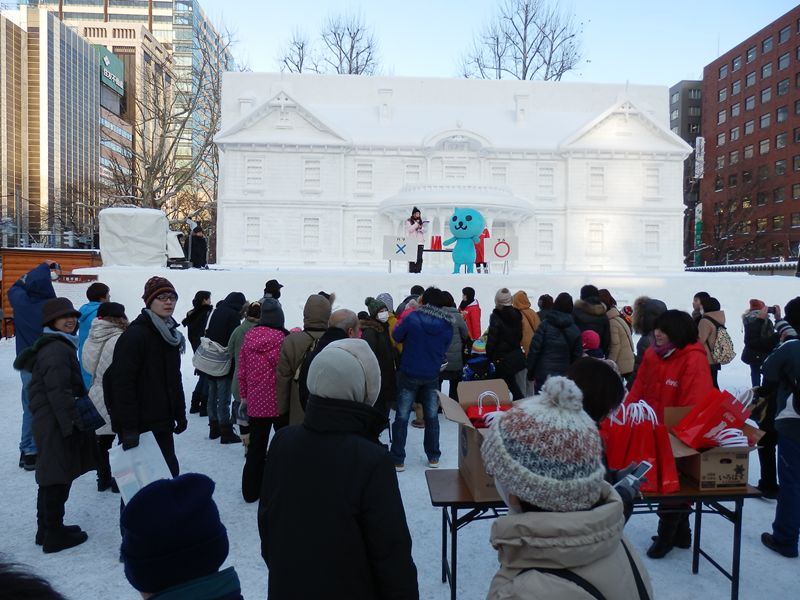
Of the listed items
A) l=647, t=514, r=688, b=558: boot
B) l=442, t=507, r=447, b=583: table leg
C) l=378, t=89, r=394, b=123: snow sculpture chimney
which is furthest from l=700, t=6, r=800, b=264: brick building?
l=442, t=507, r=447, b=583: table leg

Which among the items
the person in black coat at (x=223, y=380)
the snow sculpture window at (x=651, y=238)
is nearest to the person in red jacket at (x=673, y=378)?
the person in black coat at (x=223, y=380)

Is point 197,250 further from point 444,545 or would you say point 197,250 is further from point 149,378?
point 444,545

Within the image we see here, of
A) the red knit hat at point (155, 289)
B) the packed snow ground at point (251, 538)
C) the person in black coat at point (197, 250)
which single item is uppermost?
the person in black coat at point (197, 250)

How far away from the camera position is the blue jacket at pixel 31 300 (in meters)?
7.39

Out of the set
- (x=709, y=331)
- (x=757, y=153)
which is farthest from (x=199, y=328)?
(x=757, y=153)

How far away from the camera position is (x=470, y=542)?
489 cm

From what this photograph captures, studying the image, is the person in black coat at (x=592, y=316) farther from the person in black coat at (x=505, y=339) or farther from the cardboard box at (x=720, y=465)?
the cardboard box at (x=720, y=465)

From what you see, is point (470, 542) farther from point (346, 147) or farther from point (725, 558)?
point (346, 147)

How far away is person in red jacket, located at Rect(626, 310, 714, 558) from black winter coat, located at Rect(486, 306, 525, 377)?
3.07 m

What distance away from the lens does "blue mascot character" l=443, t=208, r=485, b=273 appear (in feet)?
54.3

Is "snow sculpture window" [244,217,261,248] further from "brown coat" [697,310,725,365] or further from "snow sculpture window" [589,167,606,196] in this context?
"brown coat" [697,310,725,365]

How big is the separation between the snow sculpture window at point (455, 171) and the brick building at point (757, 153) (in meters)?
34.6

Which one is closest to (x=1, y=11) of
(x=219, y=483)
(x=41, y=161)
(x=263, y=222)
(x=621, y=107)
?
(x=41, y=161)

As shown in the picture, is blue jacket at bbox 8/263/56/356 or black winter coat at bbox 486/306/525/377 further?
black winter coat at bbox 486/306/525/377
